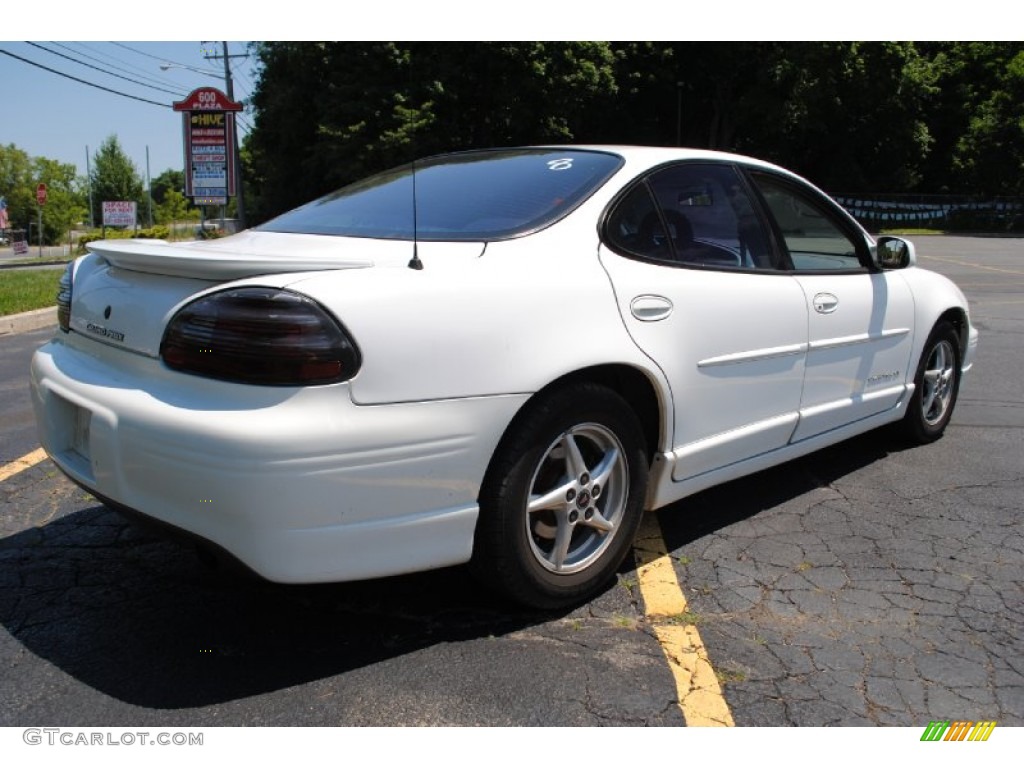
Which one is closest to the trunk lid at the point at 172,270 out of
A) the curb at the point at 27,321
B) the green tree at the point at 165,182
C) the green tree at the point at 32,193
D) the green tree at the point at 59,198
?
the curb at the point at 27,321

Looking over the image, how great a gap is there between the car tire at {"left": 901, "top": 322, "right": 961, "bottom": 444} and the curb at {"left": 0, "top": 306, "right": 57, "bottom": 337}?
868cm

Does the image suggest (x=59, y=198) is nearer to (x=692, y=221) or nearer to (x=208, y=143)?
(x=208, y=143)

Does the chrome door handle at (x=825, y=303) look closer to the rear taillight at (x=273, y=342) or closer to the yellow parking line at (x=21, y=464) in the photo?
the rear taillight at (x=273, y=342)

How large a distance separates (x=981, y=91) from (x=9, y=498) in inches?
1982

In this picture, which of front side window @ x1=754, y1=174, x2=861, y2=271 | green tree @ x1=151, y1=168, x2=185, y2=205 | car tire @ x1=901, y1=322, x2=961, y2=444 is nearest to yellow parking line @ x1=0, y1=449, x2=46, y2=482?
front side window @ x1=754, y1=174, x2=861, y2=271

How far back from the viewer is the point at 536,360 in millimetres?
2508

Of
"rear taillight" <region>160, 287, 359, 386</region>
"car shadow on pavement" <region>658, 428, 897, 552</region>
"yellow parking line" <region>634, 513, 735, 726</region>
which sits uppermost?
"rear taillight" <region>160, 287, 359, 386</region>

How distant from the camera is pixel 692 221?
10.8ft

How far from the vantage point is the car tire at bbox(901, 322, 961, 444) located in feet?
14.9

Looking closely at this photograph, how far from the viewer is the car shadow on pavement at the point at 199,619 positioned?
2404 millimetres

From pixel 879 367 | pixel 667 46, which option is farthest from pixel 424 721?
pixel 667 46
